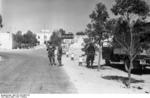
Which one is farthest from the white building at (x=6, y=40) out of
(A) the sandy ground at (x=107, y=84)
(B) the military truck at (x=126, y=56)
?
(A) the sandy ground at (x=107, y=84)

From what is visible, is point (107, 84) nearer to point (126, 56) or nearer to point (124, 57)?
point (126, 56)

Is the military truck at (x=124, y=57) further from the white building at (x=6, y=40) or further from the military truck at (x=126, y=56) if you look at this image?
the white building at (x=6, y=40)

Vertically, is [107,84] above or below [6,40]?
below

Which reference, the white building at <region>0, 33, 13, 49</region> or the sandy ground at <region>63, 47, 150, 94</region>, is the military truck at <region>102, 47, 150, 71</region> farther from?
the white building at <region>0, 33, 13, 49</region>

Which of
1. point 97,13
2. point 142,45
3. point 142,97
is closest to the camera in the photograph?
point 142,97

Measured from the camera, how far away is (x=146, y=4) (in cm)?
1132

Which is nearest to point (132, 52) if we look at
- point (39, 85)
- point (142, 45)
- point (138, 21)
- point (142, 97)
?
point (142, 45)

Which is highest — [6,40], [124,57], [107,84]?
[6,40]

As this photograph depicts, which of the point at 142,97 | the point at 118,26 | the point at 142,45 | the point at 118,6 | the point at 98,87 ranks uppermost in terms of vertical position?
the point at 118,6

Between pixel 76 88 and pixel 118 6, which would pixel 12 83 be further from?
pixel 118 6

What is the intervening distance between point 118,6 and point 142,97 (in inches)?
254

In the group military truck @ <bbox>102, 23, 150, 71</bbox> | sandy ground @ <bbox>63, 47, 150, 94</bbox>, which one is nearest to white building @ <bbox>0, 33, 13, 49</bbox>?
military truck @ <bbox>102, 23, 150, 71</bbox>

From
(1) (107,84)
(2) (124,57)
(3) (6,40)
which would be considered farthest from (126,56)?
(3) (6,40)

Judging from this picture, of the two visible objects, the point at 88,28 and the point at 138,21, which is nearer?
the point at 138,21
